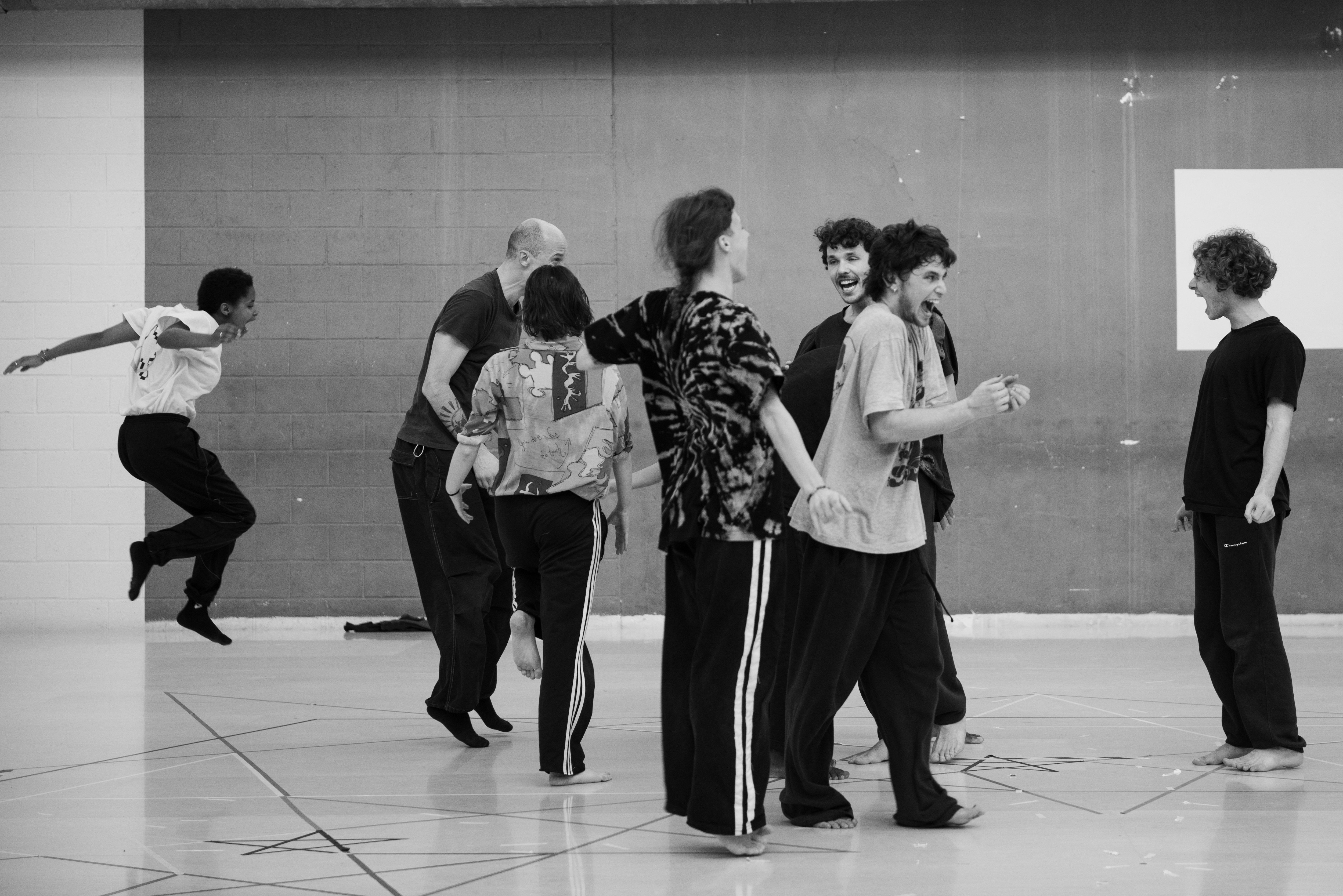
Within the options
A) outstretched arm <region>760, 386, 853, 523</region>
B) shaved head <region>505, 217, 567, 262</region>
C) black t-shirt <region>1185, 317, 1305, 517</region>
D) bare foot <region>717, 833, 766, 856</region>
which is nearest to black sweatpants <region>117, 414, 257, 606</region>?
shaved head <region>505, 217, 567, 262</region>

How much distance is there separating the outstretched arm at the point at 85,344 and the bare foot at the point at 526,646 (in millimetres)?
2692

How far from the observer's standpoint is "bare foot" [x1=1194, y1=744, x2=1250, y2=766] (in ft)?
12.8

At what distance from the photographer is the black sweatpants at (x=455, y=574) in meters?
4.28

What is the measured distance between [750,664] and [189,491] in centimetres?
355

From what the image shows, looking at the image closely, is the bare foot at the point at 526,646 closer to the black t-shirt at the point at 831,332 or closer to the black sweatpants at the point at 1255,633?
the black t-shirt at the point at 831,332

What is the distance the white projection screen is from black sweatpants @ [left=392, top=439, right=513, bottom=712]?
182 inches

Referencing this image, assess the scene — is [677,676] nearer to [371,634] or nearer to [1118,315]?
[371,634]

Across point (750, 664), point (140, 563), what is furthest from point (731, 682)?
point (140, 563)

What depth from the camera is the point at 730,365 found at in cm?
280

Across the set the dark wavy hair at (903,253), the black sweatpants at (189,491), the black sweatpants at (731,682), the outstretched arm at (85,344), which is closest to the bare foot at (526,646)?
the black sweatpants at (731,682)

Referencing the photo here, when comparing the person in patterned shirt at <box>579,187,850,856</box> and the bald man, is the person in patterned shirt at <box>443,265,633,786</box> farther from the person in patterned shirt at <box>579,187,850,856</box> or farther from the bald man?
the person in patterned shirt at <box>579,187,850,856</box>

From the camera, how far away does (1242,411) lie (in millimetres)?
3861

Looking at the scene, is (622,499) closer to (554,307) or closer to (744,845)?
(554,307)

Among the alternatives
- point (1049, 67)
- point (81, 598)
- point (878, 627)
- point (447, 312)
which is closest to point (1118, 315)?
point (1049, 67)
